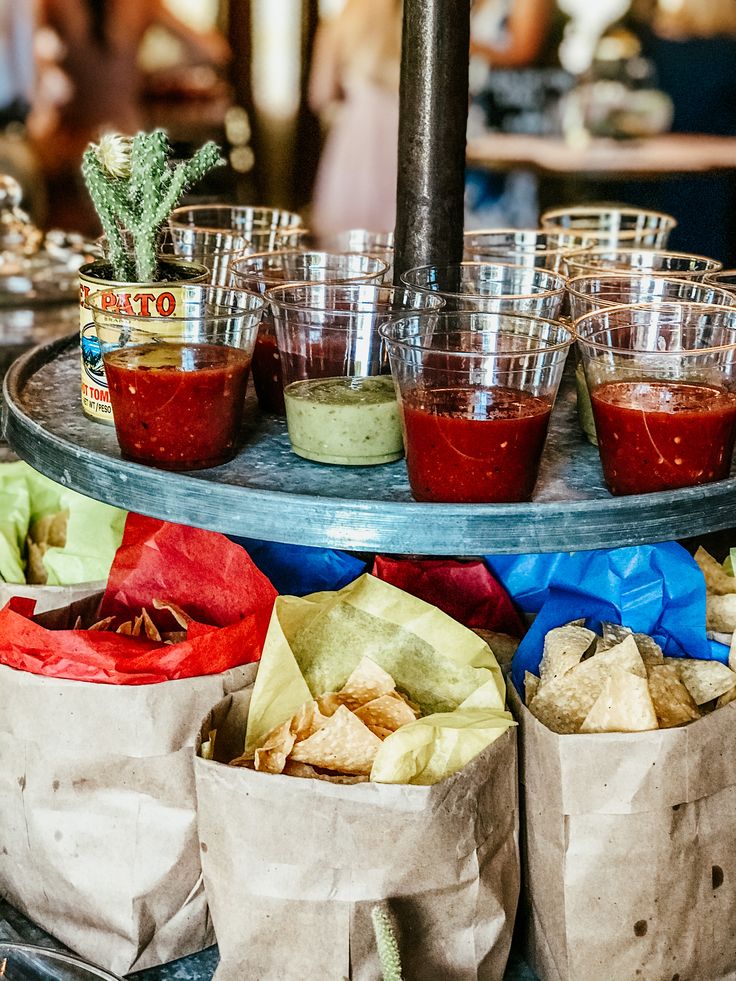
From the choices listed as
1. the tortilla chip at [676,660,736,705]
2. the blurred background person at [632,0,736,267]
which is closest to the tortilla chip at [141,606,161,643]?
the tortilla chip at [676,660,736,705]

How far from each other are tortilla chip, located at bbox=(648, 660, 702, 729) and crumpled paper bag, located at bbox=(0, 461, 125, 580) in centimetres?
79

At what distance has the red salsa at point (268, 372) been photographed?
1585mm

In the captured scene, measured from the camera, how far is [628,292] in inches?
65.1

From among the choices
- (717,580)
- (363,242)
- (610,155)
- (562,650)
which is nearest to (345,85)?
(610,155)

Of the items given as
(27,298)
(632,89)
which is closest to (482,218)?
(632,89)

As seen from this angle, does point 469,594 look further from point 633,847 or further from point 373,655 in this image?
point 633,847

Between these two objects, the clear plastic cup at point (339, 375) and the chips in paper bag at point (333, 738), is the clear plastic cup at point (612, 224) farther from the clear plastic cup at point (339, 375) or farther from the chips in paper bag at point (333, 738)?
the chips in paper bag at point (333, 738)

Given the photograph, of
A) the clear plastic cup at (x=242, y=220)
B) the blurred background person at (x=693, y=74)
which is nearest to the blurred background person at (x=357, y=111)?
the blurred background person at (x=693, y=74)

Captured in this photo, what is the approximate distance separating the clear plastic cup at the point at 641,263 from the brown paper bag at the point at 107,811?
2.67 ft

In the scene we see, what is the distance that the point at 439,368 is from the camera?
1.32m

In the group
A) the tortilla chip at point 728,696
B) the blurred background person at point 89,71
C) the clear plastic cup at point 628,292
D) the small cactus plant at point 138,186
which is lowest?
the tortilla chip at point 728,696

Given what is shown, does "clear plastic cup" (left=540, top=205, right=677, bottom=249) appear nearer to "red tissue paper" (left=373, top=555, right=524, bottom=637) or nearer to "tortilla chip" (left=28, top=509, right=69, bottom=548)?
"red tissue paper" (left=373, top=555, right=524, bottom=637)

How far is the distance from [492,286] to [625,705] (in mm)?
671

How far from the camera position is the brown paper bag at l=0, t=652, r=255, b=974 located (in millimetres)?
1395
